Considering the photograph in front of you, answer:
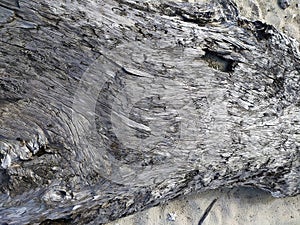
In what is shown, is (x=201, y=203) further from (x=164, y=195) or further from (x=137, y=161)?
(x=137, y=161)

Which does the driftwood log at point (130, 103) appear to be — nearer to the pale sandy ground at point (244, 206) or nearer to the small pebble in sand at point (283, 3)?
the pale sandy ground at point (244, 206)

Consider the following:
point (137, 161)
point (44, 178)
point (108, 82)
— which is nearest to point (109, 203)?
point (137, 161)

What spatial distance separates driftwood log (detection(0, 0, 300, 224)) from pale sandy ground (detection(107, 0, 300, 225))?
0.40 metres

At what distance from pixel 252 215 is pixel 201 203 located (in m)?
0.48

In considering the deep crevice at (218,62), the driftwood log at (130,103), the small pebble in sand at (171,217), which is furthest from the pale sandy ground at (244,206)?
the deep crevice at (218,62)

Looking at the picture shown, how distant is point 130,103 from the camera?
112 inches

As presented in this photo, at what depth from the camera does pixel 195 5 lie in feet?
10.4

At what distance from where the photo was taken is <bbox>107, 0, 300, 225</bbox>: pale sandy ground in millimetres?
→ 3662

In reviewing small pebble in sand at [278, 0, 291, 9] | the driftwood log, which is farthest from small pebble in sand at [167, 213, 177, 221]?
small pebble in sand at [278, 0, 291, 9]

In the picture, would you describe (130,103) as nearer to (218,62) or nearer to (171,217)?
(218,62)

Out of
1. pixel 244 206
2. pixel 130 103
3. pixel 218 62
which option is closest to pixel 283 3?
pixel 218 62

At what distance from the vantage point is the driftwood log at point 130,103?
8.73 feet

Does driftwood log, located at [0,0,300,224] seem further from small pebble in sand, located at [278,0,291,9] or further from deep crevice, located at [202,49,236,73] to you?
small pebble in sand, located at [278,0,291,9]

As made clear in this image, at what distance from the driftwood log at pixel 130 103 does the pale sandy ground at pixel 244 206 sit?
400 millimetres
